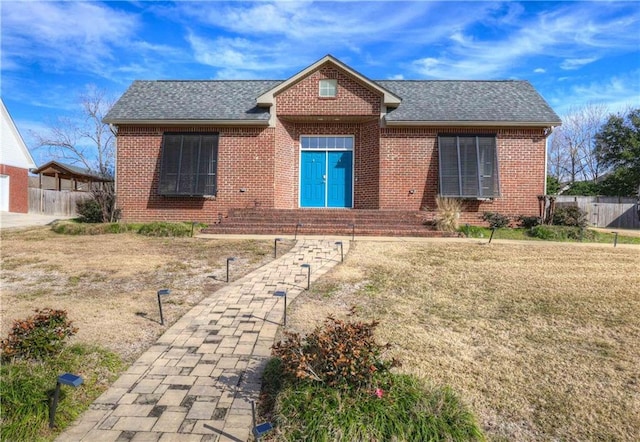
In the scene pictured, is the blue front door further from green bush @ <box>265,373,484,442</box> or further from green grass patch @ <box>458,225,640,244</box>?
green bush @ <box>265,373,484,442</box>

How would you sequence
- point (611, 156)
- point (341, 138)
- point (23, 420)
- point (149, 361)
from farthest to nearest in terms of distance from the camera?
point (611, 156) → point (341, 138) → point (149, 361) → point (23, 420)

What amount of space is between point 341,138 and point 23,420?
44.7 ft

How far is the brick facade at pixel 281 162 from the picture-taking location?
543 inches

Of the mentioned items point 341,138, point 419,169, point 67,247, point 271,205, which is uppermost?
point 341,138

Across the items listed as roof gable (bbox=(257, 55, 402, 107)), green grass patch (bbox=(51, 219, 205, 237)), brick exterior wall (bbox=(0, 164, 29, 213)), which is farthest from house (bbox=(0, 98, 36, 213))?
roof gable (bbox=(257, 55, 402, 107))

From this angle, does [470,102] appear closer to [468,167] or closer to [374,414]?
[468,167]

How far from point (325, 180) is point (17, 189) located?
21.9 metres

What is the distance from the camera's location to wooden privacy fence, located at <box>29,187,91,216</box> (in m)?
25.3

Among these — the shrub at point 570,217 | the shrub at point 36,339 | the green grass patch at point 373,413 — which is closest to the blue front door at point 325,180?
the shrub at point 570,217

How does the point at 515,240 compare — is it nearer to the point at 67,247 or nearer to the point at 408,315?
the point at 408,315

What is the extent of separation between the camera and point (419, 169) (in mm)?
13961

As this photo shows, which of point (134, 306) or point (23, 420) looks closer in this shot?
point (23, 420)

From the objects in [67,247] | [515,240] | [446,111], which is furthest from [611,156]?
[67,247]

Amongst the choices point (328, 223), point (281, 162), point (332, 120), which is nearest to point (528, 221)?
point (328, 223)
